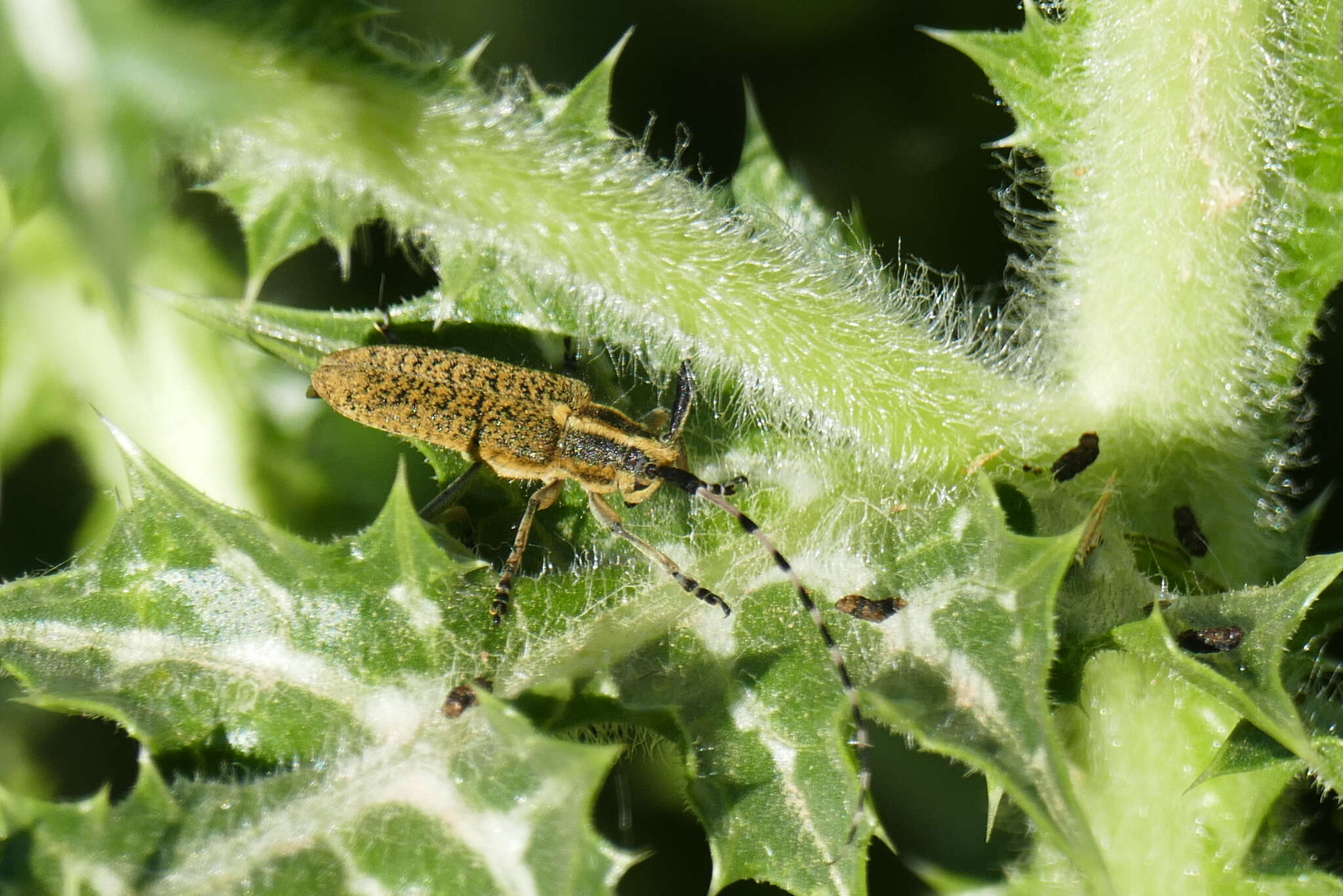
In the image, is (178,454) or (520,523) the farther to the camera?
(178,454)

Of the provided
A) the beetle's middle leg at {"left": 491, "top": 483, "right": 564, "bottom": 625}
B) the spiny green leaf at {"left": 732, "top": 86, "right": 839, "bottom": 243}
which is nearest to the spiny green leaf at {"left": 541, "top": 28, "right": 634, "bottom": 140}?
the spiny green leaf at {"left": 732, "top": 86, "right": 839, "bottom": 243}

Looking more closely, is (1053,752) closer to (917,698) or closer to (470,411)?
(917,698)

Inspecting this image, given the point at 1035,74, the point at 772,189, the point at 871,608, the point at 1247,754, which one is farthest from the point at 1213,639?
the point at 772,189

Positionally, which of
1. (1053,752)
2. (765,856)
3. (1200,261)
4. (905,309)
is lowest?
(765,856)

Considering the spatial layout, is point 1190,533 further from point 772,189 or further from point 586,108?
point 586,108

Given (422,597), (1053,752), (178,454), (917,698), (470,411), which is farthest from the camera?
(178,454)

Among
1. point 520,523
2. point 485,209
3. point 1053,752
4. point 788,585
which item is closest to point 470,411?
point 520,523

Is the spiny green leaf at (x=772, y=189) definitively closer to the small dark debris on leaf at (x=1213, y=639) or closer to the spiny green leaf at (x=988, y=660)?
the spiny green leaf at (x=988, y=660)
